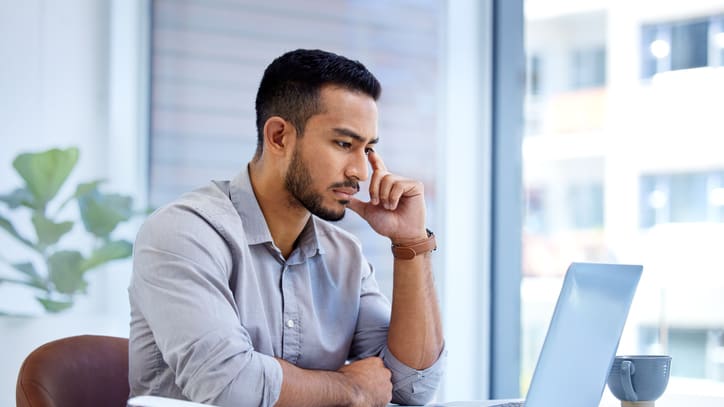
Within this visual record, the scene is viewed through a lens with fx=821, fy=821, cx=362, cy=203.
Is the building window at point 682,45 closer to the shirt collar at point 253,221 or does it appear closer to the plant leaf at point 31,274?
the shirt collar at point 253,221

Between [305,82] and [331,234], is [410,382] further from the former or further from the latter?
[305,82]

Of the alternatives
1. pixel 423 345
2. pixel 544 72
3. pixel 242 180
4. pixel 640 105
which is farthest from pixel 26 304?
pixel 544 72

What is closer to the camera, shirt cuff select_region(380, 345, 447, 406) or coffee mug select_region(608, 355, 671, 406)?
coffee mug select_region(608, 355, 671, 406)

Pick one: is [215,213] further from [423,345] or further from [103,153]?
[103,153]

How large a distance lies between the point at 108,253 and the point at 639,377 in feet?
6.94

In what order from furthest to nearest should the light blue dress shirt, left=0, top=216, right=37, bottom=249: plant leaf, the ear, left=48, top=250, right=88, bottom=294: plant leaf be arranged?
left=48, top=250, right=88, bottom=294: plant leaf → left=0, top=216, right=37, bottom=249: plant leaf → the ear → the light blue dress shirt

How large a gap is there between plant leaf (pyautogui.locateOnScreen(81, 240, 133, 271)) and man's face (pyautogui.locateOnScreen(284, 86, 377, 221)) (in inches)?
54.9

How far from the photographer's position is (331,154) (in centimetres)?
172

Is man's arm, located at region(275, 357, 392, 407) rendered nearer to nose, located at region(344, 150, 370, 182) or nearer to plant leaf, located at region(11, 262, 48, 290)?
nose, located at region(344, 150, 370, 182)

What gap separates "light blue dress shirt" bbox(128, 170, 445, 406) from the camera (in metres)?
1.37

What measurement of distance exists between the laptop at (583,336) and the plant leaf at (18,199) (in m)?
2.16

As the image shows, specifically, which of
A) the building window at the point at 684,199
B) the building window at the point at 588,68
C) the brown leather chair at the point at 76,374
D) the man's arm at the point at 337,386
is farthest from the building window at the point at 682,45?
the brown leather chair at the point at 76,374

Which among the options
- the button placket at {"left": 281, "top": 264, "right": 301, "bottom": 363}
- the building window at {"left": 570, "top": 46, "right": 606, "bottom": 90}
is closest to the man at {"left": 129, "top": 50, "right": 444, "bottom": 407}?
the button placket at {"left": 281, "top": 264, "right": 301, "bottom": 363}

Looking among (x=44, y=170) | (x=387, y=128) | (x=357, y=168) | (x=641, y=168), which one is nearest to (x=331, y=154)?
(x=357, y=168)
